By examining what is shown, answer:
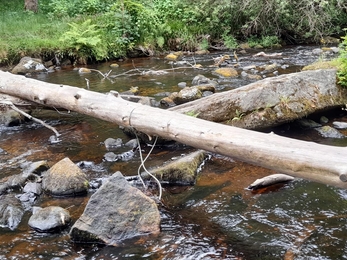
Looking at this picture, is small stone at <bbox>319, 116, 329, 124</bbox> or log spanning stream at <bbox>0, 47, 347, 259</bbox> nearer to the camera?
log spanning stream at <bbox>0, 47, 347, 259</bbox>

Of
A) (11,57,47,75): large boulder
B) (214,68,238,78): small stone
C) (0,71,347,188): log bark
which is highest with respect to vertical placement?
(0,71,347,188): log bark

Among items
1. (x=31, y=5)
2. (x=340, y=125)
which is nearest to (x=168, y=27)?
(x=31, y=5)

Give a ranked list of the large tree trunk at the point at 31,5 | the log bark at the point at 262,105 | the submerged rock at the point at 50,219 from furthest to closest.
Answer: the large tree trunk at the point at 31,5 < the log bark at the point at 262,105 < the submerged rock at the point at 50,219

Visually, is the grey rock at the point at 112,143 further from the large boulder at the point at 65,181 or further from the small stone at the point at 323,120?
the small stone at the point at 323,120

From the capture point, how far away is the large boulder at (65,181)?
5156 millimetres

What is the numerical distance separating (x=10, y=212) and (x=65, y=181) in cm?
81

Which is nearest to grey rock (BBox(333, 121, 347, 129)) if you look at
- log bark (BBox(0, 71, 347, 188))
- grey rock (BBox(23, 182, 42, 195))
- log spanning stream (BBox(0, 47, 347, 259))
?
log spanning stream (BBox(0, 47, 347, 259))

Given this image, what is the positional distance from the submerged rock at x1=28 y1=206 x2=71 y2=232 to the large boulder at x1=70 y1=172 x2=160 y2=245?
0.88 ft

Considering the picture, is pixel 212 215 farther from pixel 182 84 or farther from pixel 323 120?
pixel 182 84

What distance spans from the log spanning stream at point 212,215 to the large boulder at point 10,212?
9 centimetres

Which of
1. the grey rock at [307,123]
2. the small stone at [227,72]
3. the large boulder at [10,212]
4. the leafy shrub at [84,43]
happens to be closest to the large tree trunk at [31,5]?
the leafy shrub at [84,43]

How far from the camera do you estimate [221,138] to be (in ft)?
14.5

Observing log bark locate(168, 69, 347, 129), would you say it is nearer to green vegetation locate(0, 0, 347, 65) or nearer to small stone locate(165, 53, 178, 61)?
small stone locate(165, 53, 178, 61)

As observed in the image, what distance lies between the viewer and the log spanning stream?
3965 mm
